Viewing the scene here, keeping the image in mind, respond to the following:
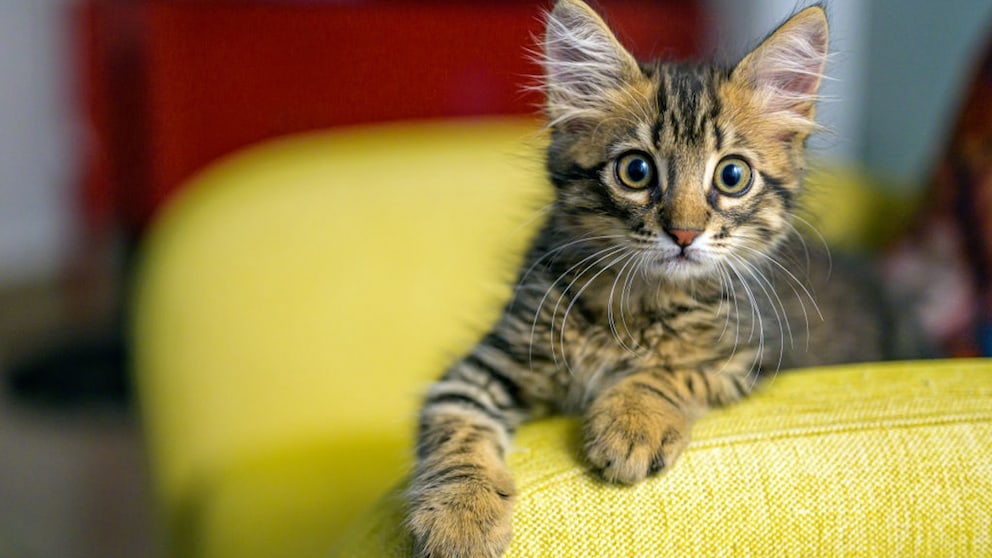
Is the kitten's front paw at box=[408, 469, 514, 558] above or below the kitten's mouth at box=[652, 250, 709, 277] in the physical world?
below

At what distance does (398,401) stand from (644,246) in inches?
31.9

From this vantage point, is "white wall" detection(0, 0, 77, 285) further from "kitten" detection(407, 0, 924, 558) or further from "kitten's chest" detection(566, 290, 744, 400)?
"kitten's chest" detection(566, 290, 744, 400)

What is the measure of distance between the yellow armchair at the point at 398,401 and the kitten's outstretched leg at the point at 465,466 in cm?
3

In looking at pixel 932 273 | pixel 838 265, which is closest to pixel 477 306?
pixel 838 265

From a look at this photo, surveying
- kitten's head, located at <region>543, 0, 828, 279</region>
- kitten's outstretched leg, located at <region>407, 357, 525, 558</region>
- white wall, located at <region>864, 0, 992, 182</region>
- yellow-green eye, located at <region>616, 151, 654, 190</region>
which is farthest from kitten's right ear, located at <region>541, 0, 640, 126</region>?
white wall, located at <region>864, 0, 992, 182</region>

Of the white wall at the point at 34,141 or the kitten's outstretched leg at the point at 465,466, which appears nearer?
the kitten's outstretched leg at the point at 465,466

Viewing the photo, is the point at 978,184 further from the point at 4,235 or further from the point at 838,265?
the point at 4,235

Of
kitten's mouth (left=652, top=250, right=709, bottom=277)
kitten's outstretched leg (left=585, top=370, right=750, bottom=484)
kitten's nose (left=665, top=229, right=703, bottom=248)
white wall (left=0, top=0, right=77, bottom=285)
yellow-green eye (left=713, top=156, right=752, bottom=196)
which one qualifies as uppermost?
yellow-green eye (left=713, top=156, right=752, bottom=196)

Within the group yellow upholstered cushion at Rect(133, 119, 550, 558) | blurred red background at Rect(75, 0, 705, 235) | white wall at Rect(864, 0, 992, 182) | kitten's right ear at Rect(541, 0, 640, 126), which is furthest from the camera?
blurred red background at Rect(75, 0, 705, 235)

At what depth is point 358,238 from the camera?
2.13 meters

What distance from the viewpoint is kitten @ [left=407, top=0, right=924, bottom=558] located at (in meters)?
1.10

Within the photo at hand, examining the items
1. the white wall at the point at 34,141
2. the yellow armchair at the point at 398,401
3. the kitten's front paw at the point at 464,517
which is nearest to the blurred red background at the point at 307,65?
the yellow armchair at the point at 398,401

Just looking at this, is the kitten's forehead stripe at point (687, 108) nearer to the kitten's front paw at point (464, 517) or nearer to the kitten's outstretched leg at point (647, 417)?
the kitten's outstretched leg at point (647, 417)

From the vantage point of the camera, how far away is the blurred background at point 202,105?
2627 mm
